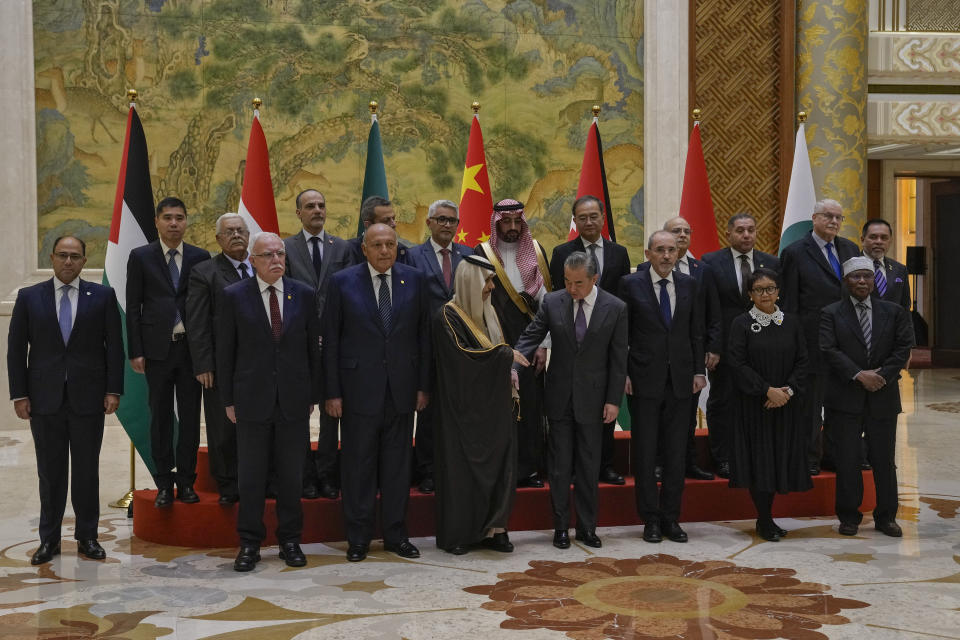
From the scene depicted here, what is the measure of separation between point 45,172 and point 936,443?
8.12 m

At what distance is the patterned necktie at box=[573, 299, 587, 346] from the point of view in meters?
5.49

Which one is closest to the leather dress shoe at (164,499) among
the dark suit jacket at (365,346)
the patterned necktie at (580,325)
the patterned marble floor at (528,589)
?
the patterned marble floor at (528,589)

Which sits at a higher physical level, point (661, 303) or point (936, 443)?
point (661, 303)

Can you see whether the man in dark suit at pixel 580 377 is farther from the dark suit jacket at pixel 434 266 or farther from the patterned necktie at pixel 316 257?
the patterned necktie at pixel 316 257

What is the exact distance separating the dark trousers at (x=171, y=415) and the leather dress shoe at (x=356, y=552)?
1.03 metres

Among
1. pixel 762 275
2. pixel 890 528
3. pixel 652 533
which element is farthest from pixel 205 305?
pixel 890 528

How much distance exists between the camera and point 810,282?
636 cm

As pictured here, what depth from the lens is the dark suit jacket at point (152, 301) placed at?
5.67 meters

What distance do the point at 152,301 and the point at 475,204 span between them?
8.05ft

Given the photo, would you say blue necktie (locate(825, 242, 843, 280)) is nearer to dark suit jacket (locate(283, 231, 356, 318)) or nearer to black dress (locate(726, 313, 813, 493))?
black dress (locate(726, 313, 813, 493))

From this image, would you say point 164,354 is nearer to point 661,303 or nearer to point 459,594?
point 459,594

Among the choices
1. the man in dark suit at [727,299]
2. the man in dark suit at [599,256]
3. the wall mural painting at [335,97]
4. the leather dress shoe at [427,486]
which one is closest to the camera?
the leather dress shoe at [427,486]

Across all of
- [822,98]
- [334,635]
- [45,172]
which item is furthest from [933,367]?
[334,635]

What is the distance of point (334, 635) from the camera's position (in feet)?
13.5
